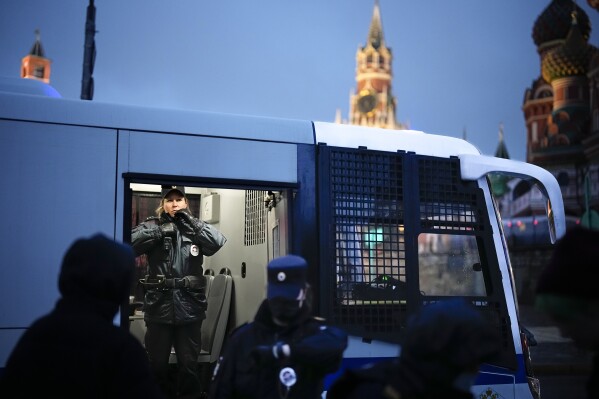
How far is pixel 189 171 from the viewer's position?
4723mm

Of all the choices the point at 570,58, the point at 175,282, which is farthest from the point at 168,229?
the point at 570,58

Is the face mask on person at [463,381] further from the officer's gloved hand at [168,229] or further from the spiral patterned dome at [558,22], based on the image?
the spiral patterned dome at [558,22]

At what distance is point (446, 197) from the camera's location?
5293 mm

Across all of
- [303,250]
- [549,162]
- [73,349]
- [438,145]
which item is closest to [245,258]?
[303,250]

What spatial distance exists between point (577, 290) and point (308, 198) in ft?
9.45

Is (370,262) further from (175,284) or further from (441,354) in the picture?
(441,354)

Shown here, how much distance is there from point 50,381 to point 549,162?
50.4 meters

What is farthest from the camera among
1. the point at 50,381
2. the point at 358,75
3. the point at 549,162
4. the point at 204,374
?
the point at 358,75

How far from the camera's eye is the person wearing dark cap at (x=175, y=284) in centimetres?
582

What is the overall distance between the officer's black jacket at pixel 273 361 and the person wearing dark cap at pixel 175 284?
2.39 m

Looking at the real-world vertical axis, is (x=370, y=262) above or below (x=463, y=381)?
above

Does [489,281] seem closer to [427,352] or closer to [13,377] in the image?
[427,352]

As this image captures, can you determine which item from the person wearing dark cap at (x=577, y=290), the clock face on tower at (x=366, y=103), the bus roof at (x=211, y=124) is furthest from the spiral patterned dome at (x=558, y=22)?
the clock face on tower at (x=366, y=103)

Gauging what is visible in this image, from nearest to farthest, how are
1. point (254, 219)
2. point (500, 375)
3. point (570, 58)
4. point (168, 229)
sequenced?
point (500, 375) → point (168, 229) → point (254, 219) → point (570, 58)
